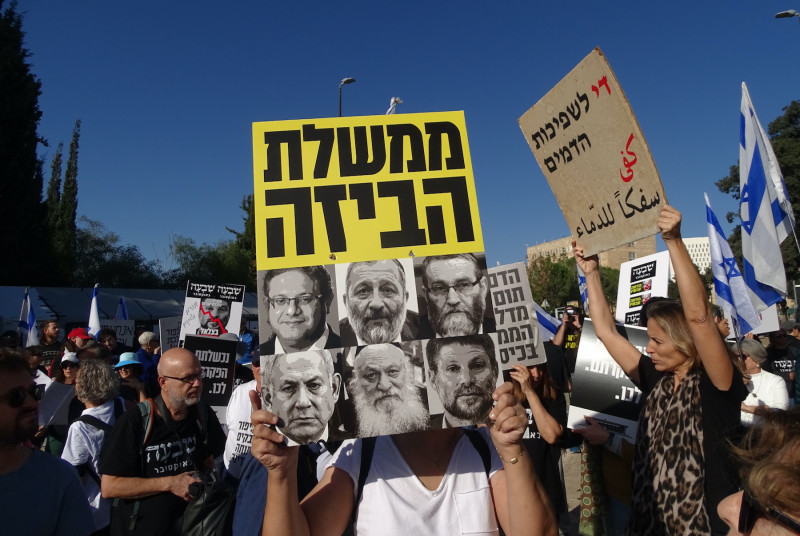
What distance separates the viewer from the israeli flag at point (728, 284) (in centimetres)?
493

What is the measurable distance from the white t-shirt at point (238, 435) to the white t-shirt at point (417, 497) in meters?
2.32

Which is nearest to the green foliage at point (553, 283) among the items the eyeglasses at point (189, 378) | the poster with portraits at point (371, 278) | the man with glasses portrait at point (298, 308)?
the eyeglasses at point (189, 378)

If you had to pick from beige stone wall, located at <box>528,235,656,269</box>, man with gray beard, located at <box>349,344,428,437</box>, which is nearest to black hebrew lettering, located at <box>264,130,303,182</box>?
man with gray beard, located at <box>349,344,428,437</box>

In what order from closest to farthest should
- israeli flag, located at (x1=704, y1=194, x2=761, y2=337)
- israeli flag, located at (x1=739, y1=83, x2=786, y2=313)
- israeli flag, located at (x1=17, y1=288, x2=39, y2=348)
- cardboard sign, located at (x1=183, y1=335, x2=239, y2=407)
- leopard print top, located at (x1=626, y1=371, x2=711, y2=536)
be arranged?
leopard print top, located at (x1=626, y1=371, x2=711, y2=536) < israeli flag, located at (x1=739, y1=83, x2=786, y2=313) < israeli flag, located at (x1=704, y1=194, x2=761, y2=337) < cardboard sign, located at (x1=183, y1=335, x2=239, y2=407) < israeli flag, located at (x1=17, y1=288, x2=39, y2=348)

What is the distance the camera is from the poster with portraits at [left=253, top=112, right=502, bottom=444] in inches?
74.2

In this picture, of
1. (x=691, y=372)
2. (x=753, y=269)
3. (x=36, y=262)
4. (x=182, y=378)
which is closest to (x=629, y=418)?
(x=691, y=372)

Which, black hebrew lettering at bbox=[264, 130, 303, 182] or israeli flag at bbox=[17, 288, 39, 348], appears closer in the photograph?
black hebrew lettering at bbox=[264, 130, 303, 182]

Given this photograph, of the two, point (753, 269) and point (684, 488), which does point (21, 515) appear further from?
point (753, 269)

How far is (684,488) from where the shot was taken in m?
2.56

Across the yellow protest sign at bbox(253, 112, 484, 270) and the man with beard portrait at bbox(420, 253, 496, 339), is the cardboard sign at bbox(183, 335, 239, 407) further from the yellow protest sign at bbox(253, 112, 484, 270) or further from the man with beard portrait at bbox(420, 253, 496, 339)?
the man with beard portrait at bbox(420, 253, 496, 339)

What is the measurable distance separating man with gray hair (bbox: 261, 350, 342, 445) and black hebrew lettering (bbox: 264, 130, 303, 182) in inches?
26.7

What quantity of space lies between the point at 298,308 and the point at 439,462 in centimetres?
78

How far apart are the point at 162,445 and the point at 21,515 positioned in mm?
1367

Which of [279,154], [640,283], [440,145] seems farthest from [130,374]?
[640,283]
